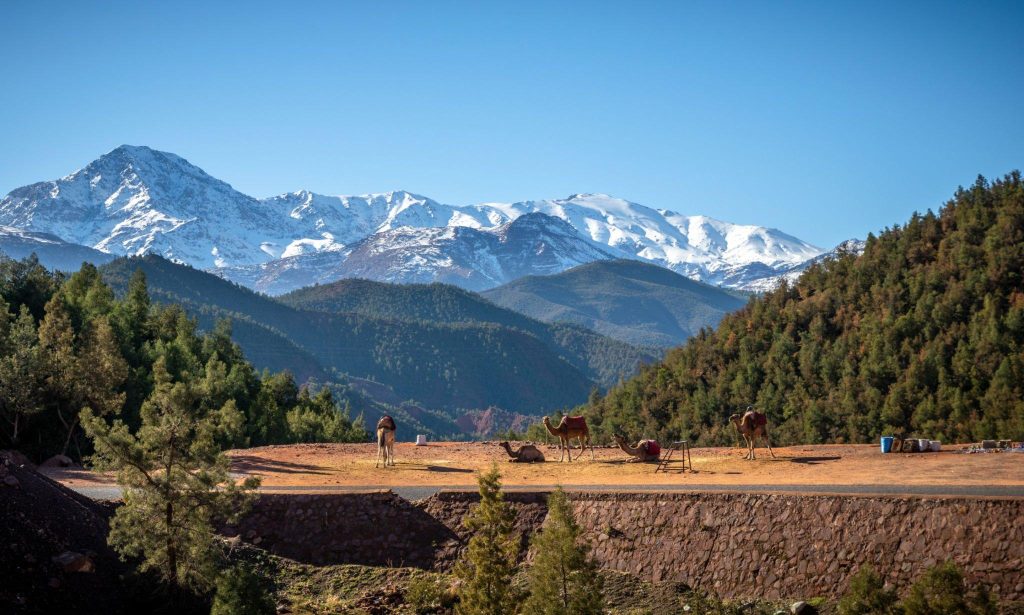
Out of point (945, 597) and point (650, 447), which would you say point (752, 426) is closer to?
point (650, 447)

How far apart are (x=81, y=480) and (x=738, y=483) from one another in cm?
2606

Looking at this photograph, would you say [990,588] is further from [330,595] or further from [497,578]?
[330,595]

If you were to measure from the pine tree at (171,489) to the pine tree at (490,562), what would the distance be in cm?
670

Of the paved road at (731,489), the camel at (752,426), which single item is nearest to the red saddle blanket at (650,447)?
the camel at (752,426)

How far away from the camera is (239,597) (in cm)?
2991

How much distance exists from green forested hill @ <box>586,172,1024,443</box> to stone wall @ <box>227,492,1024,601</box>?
37120mm

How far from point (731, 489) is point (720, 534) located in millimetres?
3058

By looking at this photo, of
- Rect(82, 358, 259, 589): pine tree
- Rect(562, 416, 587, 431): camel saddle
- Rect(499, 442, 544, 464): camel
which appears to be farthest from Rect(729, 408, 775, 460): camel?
Rect(82, 358, 259, 589): pine tree

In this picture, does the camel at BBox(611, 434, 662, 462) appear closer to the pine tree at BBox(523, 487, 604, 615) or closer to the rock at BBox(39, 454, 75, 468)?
the pine tree at BBox(523, 487, 604, 615)

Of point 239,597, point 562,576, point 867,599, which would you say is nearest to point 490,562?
point 562,576

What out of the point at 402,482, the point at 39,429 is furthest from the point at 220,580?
the point at 39,429

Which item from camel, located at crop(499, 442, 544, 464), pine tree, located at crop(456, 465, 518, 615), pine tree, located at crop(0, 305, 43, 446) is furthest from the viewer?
pine tree, located at crop(0, 305, 43, 446)

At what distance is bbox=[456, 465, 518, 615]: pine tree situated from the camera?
28.5m

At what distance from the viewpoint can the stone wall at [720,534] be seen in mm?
26797
